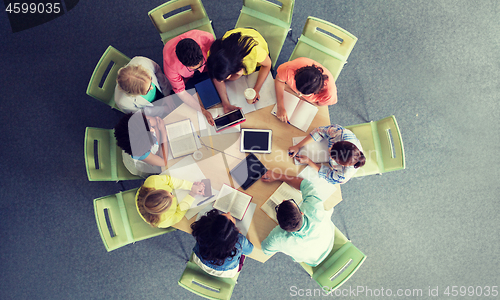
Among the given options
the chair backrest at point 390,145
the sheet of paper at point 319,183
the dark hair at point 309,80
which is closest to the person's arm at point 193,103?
the dark hair at point 309,80

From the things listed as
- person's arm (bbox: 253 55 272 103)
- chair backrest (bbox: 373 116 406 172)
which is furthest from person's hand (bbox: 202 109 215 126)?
chair backrest (bbox: 373 116 406 172)

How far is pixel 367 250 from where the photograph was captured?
2.55m

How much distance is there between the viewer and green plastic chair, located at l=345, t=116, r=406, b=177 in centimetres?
184

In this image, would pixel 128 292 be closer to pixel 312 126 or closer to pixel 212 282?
pixel 212 282

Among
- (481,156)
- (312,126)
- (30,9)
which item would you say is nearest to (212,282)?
(312,126)

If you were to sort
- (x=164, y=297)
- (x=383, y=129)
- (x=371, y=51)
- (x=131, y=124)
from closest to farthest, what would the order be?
(x=131, y=124) < (x=383, y=129) < (x=164, y=297) < (x=371, y=51)

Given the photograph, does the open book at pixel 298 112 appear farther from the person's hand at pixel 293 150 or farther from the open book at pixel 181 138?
the open book at pixel 181 138

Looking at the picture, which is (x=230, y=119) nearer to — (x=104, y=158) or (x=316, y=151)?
(x=316, y=151)

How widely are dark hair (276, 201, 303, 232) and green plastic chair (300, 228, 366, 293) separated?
0.55 metres

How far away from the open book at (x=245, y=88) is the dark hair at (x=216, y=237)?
0.81 meters

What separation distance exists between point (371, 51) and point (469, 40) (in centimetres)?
106

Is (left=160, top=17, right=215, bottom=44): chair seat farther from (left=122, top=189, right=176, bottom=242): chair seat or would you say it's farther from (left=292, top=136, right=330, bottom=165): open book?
(left=122, top=189, right=176, bottom=242): chair seat

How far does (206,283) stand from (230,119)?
121 cm

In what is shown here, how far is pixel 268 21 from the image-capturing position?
2082mm
